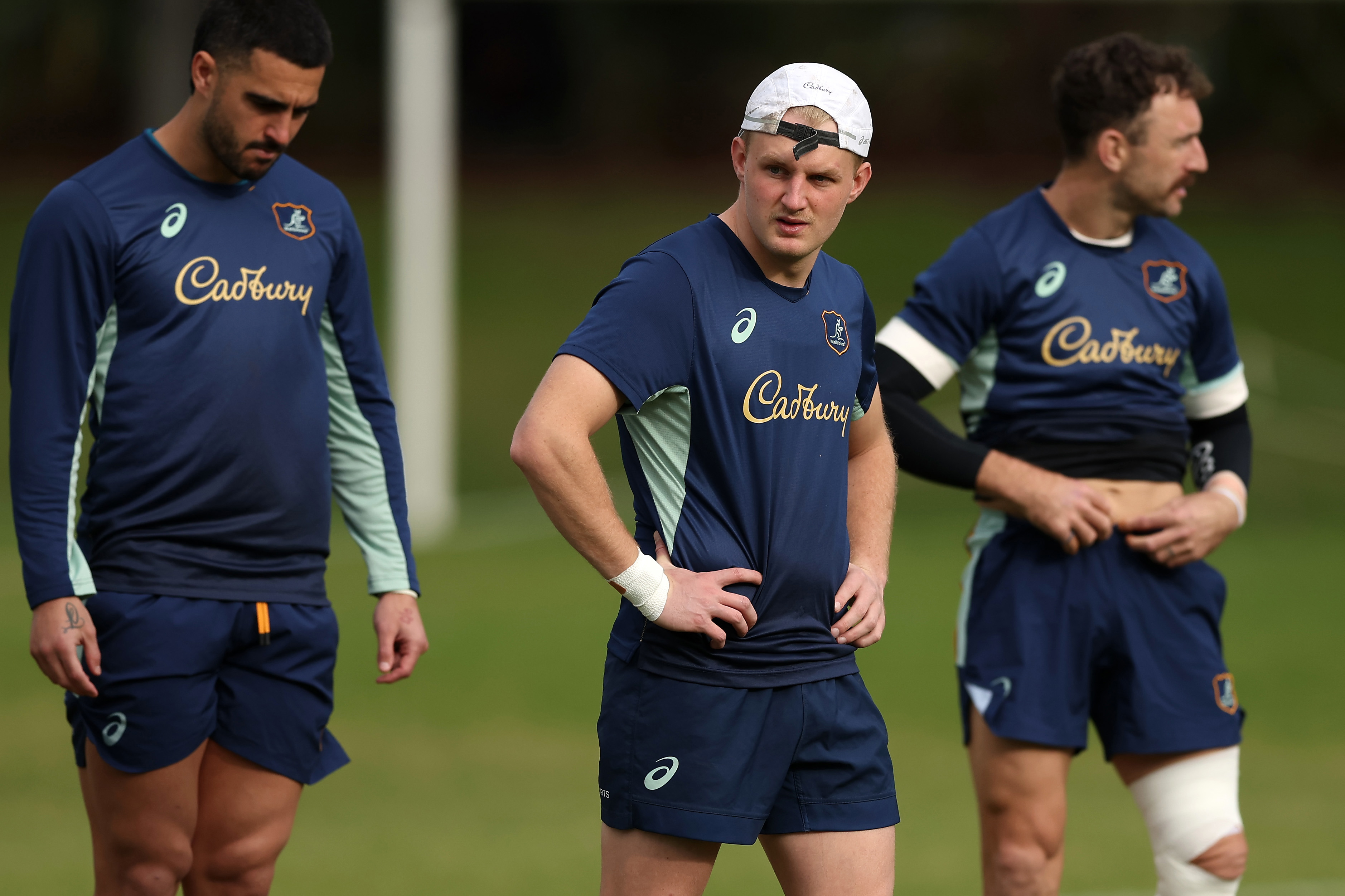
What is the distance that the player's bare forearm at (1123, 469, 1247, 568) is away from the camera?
435 cm

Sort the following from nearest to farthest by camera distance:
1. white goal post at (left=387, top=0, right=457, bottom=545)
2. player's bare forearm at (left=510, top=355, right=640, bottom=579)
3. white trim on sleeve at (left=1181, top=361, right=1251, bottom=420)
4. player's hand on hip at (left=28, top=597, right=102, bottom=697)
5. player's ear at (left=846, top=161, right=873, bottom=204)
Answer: player's bare forearm at (left=510, top=355, right=640, bottom=579)
player's ear at (left=846, top=161, right=873, bottom=204)
player's hand on hip at (left=28, top=597, right=102, bottom=697)
white trim on sleeve at (left=1181, top=361, right=1251, bottom=420)
white goal post at (left=387, top=0, right=457, bottom=545)

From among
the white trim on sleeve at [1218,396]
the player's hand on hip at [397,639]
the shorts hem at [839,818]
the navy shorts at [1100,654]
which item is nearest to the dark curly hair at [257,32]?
the player's hand on hip at [397,639]

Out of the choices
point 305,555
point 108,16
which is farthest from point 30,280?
point 108,16

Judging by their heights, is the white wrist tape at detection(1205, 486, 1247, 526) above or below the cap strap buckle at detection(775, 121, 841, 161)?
below

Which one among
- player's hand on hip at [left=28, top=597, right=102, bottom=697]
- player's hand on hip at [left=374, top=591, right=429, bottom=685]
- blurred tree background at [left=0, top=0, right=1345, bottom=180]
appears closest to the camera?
player's hand on hip at [left=28, top=597, right=102, bottom=697]

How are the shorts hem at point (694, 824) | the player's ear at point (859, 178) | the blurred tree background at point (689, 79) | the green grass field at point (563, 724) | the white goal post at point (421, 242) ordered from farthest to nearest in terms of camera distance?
the blurred tree background at point (689, 79) → the white goal post at point (421, 242) → the green grass field at point (563, 724) → the player's ear at point (859, 178) → the shorts hem at point (694, 824)

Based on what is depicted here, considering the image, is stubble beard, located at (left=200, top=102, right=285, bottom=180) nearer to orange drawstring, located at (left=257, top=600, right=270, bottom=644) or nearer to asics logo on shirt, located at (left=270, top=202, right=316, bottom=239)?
asics logo on shirt, located at (left=270, top=202, right=316, bottom=239)

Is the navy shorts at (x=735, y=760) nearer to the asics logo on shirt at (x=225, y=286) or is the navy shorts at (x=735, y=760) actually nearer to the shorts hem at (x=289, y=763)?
the shorts hem at (x=289, y=763)

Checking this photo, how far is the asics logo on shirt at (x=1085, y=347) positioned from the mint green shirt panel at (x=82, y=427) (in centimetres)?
222

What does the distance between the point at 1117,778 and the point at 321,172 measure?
21479 millimetres

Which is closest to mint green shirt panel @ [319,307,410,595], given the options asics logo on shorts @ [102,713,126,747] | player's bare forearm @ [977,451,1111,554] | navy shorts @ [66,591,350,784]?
navy shorts @ [66,591,350,784]

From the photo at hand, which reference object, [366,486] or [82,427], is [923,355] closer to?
[366,486]

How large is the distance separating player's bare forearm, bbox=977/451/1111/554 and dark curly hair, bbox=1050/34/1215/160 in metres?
0.85

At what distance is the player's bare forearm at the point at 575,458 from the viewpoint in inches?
121
